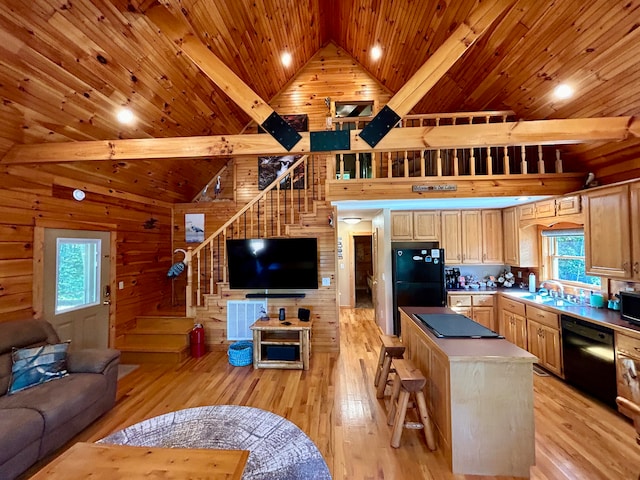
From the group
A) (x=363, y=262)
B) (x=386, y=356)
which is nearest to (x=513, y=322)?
(x=386, y=356)

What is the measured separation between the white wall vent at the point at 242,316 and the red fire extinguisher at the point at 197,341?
0.42 m

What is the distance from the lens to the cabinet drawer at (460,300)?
4.60 meters

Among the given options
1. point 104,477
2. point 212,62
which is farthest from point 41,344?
point 212,62

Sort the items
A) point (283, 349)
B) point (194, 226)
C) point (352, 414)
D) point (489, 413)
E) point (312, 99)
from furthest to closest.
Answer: point (312, 99) < point (194, 226) < point (283, 349) < point (352, 414) < point (489, 413)

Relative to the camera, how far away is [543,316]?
138 inches

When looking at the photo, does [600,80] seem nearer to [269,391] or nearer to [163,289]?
[269,391]

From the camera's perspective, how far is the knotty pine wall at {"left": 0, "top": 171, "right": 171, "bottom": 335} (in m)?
2.93

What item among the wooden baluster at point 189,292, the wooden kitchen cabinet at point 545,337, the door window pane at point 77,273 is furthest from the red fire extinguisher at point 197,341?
the wooden kitchen cabinet at point 545,337

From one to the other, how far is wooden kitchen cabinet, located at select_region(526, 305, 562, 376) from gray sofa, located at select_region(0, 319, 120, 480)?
4900mm

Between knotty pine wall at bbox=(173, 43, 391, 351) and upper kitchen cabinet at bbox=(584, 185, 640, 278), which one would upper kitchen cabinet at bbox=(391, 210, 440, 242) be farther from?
upper kitchen cabinet at bbox=(584, 185, 640, 278)

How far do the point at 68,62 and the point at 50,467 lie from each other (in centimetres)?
309

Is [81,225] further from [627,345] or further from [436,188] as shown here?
[627,345]

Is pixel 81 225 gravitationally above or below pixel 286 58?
below

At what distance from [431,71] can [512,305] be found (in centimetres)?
344
